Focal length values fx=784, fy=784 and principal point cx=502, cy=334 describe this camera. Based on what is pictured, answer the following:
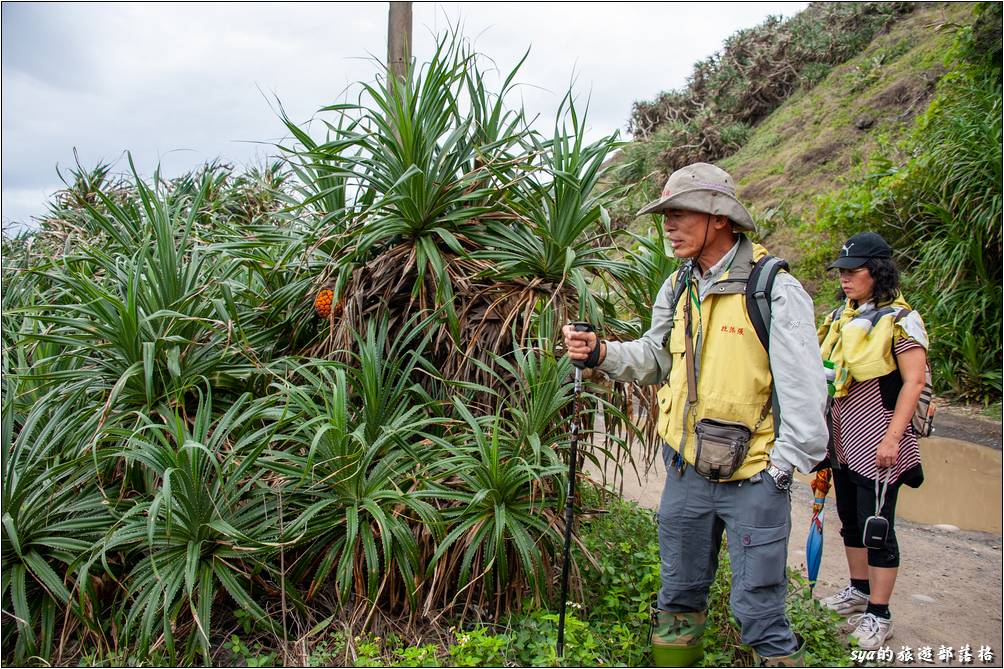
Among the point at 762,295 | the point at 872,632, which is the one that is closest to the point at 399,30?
the point at 762,295

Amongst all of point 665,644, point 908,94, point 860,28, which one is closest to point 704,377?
point 665,644

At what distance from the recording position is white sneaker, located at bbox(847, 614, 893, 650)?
135 inches

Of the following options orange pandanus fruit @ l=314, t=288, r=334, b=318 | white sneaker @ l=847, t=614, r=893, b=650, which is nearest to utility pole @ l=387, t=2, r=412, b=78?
orange pandanus fruit @ l=314, t=288, r=334, b=318

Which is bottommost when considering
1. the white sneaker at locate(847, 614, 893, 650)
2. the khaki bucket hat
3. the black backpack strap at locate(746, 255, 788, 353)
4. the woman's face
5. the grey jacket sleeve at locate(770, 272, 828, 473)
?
the white sneaker at locate(847, 614, 893, 650)

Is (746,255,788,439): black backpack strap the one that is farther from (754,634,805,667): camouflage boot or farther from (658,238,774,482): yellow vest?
(754,634,805,667): camouflage boot

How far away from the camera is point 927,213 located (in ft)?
30.6

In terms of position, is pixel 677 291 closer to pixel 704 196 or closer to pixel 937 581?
pixel 704 196

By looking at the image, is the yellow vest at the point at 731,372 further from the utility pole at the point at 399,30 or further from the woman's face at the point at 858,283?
the utility pole at the point at 399,30

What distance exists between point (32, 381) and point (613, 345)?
294 cm

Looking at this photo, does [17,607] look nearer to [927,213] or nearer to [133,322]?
[133,322]

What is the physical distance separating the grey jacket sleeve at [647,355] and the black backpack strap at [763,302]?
0.39 metres

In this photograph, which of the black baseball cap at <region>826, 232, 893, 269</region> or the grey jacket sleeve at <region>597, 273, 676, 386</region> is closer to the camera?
the grey jacket sleeve at <region>597, 273, 676, 386</region>

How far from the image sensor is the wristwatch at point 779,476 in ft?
8.28

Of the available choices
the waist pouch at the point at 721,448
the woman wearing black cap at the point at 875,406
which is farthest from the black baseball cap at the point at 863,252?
the waist pouch at the point at 721,448
